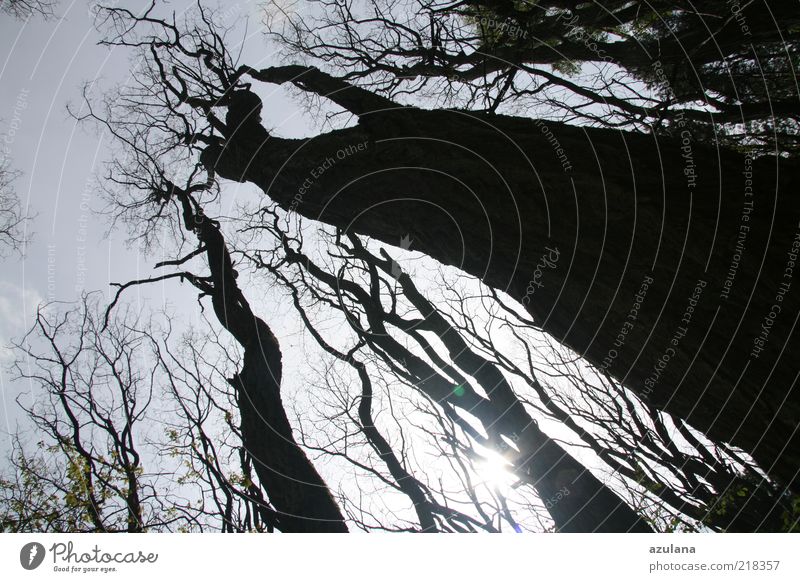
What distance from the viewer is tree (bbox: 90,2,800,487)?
2.91m

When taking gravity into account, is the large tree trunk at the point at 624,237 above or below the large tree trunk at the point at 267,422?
above

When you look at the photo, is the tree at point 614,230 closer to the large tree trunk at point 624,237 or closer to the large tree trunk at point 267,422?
the large tree trunk at point 624,237

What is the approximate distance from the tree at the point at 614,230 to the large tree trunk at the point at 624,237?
1 cm

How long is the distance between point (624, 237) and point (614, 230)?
0.09m

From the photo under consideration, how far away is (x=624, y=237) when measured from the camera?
3.20m

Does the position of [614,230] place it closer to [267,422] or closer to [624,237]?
[624,237]

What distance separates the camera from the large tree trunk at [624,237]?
2.90m

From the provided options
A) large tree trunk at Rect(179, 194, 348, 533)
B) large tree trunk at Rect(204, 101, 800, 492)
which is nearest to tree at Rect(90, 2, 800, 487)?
large tree trunk at Rect(204, 101, 800, 492)

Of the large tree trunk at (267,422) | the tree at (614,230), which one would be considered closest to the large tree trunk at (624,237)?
the tree at (614,230)

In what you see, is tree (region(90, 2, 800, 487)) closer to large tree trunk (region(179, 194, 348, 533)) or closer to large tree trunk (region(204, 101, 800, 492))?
large tree trunk (region(204, 101, 800, 492))

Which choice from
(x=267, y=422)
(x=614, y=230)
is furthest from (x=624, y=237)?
(x=267, y=422)

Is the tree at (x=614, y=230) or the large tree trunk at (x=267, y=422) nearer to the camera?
the tree at (x=614, y=230)
